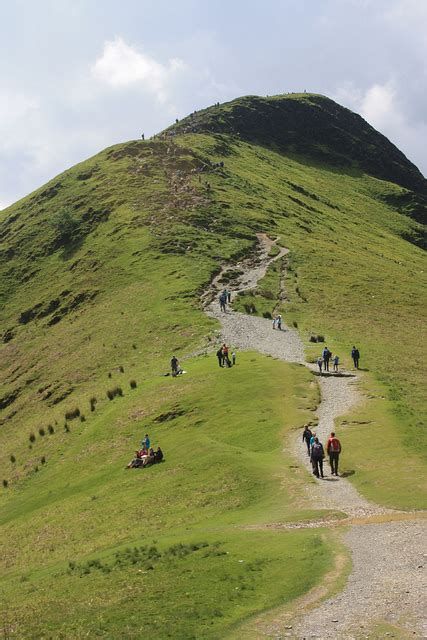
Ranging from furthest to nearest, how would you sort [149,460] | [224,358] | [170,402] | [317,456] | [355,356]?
[224,358] < [355,356] < [170,402] < [149,460] < [317,456]

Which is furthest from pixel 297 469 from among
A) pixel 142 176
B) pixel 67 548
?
pixel 142 176

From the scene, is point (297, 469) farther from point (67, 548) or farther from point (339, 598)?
point (339, 598)

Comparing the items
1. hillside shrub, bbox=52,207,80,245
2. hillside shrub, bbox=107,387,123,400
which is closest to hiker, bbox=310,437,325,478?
hillside shrub, bbox=107,387,123,400

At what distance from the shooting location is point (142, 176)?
134 metres

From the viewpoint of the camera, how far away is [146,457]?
38.7m

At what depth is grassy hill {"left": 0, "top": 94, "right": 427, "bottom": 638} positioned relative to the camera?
21125mm

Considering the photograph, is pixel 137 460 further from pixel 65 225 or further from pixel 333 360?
pixel 65 225

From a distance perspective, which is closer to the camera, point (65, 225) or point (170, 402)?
point (170, 402)

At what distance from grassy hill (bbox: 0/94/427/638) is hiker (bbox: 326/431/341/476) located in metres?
1.45

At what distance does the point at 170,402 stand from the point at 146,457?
33.1ft

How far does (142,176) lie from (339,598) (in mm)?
124486

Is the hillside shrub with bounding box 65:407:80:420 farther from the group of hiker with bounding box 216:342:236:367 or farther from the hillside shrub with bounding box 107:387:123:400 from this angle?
the group of hiker with bounding box 216:342:236:367

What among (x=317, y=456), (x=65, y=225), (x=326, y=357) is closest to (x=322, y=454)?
(x=317, y=456)

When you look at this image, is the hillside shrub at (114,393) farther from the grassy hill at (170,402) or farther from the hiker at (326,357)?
the hiker at (326,357)
